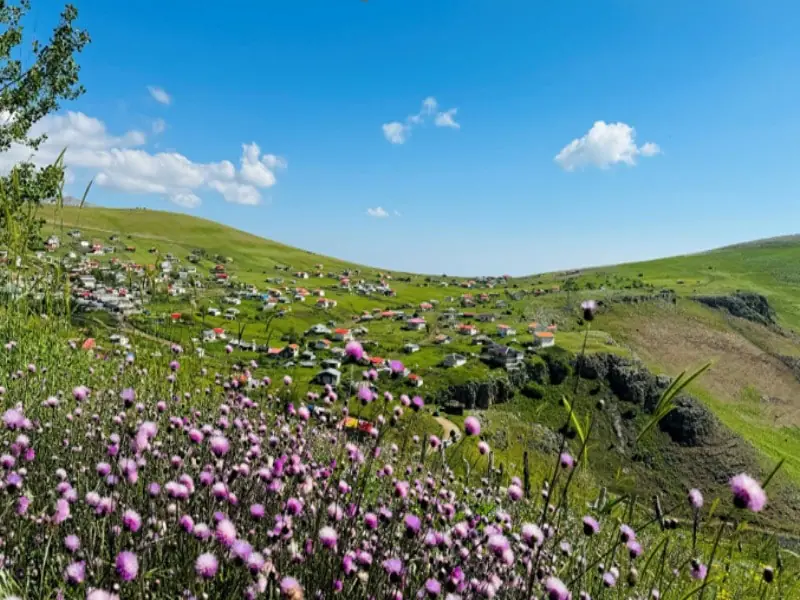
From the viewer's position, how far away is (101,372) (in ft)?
24.3

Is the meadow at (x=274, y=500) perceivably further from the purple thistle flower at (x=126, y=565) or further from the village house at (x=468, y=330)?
the village house at (x=468, y=330)

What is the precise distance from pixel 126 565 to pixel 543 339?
124771mm

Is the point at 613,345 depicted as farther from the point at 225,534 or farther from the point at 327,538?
the point at 225,534

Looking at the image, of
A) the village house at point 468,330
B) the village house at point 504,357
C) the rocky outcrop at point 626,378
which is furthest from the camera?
the village house at point 468,330

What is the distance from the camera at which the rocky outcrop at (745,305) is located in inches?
6540

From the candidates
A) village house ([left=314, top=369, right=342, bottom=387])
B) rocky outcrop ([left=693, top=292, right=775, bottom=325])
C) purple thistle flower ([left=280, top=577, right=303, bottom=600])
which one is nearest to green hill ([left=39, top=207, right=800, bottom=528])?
rocky outcrop ([left=693, top=292, right=775, bottom=325])

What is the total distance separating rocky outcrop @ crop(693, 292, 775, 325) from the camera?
545ft

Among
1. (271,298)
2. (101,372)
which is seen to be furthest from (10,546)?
(271,298)

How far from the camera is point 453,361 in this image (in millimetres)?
102938

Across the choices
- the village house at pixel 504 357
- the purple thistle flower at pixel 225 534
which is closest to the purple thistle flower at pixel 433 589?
the purple thistle flower at pixel 225 534

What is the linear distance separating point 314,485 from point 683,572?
3.54m

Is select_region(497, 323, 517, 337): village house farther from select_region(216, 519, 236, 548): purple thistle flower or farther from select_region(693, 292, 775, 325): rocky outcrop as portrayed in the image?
select_region(216, 519, 236, 548): purple thistle flower

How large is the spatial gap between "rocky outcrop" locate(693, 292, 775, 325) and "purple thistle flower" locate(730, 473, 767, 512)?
19212cm

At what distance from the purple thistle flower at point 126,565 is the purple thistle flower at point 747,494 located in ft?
8.64
